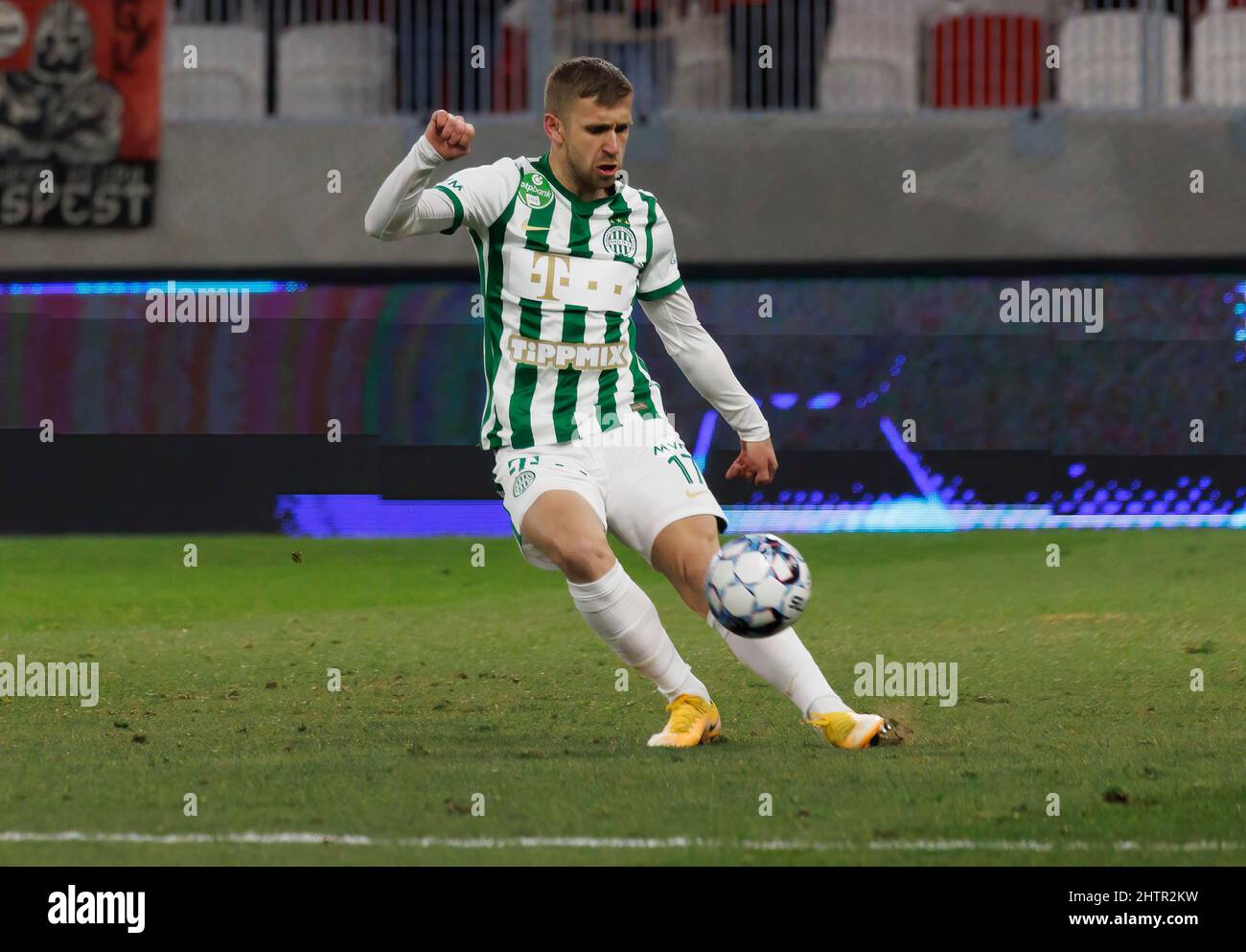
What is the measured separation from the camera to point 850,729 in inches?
227

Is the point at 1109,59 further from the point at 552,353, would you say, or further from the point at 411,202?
the point at 411,202

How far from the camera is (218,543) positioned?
14.3m

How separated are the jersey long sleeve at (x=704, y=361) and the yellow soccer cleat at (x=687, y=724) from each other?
0.90m

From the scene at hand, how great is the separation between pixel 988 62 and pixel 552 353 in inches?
412

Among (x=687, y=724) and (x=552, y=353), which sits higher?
(x=552, y=353)

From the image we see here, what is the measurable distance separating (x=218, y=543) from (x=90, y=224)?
2.96 metres

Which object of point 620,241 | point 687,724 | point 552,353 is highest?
point 620,241

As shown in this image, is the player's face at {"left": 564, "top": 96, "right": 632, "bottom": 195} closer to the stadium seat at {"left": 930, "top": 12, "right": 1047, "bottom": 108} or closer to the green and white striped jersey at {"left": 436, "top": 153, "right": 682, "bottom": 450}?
the green and white striped jersey at {"left": 436, "top": 153, "right": 682, "bottom": 450}

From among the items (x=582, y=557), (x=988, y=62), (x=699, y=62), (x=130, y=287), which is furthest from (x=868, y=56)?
(x=582, y=557)

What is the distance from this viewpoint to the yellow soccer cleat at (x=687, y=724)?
5.97 metres

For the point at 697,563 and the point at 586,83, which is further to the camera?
the point at 586,83

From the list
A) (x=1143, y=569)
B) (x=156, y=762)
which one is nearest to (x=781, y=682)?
(x=156, y=762)
